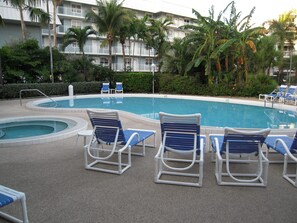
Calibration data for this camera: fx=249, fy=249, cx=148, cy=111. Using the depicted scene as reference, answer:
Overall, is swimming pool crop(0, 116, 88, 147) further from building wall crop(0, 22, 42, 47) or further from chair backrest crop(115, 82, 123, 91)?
building wall crop(0, 22, 42, 47)

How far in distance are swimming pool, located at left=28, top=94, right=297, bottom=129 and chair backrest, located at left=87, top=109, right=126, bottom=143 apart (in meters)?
6.66

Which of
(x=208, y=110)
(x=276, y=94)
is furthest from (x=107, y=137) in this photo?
(x=276, y=94)

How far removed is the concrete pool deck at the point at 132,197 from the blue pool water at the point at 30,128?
374 centimetres

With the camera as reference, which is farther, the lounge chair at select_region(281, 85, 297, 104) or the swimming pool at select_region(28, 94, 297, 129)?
the lounge chair at select_region(281, 85, 297, 104)

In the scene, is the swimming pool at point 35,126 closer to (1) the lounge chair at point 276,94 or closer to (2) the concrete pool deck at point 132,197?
(2) the concrete pool deck at point 132,197

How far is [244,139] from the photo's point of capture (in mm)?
4016

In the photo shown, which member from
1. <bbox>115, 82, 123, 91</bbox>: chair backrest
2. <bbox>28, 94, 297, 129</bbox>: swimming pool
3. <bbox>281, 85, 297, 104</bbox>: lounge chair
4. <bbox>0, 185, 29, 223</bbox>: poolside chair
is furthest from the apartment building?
<bbox>0, 185, 29, 223</bbox>: poolside chair

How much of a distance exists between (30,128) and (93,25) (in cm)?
2839

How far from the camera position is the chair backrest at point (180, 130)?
4.24m

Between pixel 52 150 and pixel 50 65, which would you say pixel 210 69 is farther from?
pixel 52 150

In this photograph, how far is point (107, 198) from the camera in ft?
11.9

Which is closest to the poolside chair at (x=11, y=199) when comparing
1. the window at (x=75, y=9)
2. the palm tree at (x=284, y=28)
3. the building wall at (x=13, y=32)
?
the building wall at (x=13, y=32)

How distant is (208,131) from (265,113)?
686cm

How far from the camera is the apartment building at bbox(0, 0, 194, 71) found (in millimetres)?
23469
